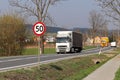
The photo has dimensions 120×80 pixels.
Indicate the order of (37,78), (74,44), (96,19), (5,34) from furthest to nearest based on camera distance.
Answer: (96,19), (74,44), (5,34), (37,78)

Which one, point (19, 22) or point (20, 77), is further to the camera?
point (19, 22)

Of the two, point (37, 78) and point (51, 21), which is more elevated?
point (51, 21)

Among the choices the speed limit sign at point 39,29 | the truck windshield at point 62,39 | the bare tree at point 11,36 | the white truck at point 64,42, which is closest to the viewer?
the speed limit sign at point 39,29

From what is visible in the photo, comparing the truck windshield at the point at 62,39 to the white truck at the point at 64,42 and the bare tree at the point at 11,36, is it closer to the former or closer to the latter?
the white truck at the point at 64,42

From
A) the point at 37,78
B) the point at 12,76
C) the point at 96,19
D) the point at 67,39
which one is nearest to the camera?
the point at 12,76

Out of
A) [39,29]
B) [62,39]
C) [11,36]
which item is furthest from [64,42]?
[39,29]

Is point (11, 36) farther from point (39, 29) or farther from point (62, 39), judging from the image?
point (39, 29)

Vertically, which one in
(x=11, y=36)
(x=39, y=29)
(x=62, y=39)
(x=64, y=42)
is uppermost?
(x=11, y=36)

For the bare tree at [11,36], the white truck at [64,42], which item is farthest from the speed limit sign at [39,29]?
the white truck at [64,42]

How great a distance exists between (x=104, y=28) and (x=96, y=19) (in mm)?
5238

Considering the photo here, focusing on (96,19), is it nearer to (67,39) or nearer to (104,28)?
(104,28)

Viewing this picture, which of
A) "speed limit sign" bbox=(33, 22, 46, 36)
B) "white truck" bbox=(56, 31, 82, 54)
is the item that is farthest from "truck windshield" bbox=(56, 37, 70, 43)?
"speed limit sign" bbox=(33, 22, 46, 36)

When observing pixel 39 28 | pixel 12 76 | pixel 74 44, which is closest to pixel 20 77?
pixel 12 76

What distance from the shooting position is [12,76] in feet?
52.4
